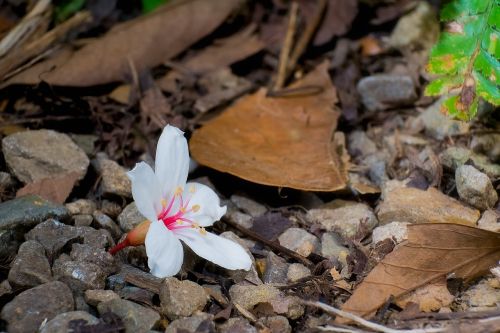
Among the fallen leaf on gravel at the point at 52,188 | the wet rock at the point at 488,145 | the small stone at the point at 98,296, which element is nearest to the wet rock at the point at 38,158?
the fallen leaf on gravel at the point at 52,188

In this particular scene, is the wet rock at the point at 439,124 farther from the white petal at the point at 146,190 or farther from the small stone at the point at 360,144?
the white petal at the point at 146,190

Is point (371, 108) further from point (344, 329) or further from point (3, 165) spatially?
point (3, 165)

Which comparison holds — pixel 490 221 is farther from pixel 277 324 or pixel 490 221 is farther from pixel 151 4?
pixel 151 4

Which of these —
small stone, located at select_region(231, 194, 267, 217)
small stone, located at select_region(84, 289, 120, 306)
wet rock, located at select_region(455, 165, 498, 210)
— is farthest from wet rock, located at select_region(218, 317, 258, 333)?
wet rock, located at select_region(455, 165, 498, 210)

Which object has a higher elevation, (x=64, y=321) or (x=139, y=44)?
(x=139, y=44)

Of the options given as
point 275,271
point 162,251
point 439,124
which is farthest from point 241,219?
point 439,124

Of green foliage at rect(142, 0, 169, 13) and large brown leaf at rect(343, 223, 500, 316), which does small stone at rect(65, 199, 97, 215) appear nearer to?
large brown leaf at rect(343, 223, 500, 316)

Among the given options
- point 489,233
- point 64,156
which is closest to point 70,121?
point 64,156
